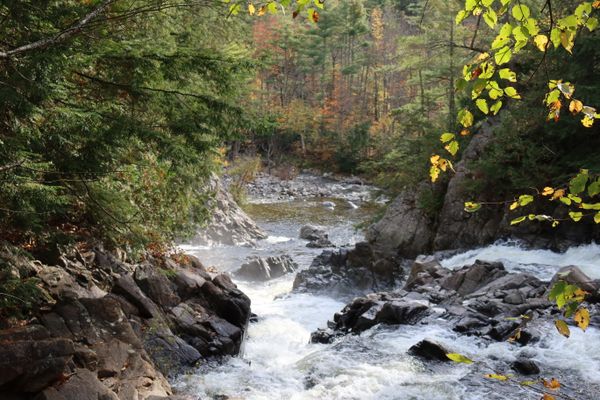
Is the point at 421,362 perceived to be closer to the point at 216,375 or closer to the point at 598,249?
the point at 216,375

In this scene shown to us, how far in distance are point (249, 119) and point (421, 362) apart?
460 centimetres

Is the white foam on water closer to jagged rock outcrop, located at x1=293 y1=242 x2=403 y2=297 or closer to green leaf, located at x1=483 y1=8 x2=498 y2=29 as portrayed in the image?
jagged rock outcrop, located at x1=293 y1=242 x2=403 y2=297

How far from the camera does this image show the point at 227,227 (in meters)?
19.3

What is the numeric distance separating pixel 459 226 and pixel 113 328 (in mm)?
11205

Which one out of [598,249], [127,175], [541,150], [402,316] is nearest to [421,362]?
[402,316]

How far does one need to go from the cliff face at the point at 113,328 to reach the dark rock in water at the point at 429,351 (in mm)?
3076

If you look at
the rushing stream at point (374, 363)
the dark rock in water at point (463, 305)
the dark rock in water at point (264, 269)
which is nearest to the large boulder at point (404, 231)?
the dark rock in water at point (264, 269)

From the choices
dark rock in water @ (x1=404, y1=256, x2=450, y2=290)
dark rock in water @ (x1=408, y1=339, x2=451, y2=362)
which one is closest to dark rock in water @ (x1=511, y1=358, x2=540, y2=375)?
dark rock in water @ (x1=408, y1=339, x2=451, y2=362)

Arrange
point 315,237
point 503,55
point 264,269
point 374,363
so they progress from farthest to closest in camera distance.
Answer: point 315,237 → point 264,269 → point 374,363 → point 503,55

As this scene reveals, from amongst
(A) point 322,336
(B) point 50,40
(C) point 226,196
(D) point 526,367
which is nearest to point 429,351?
(D) point 526,367

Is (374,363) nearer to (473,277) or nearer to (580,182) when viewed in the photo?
(473,277)

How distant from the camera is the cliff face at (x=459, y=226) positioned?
41.5ft

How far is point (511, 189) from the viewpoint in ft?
46.8

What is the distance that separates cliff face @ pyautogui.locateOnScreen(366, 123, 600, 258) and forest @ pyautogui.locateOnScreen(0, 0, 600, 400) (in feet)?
0.18
